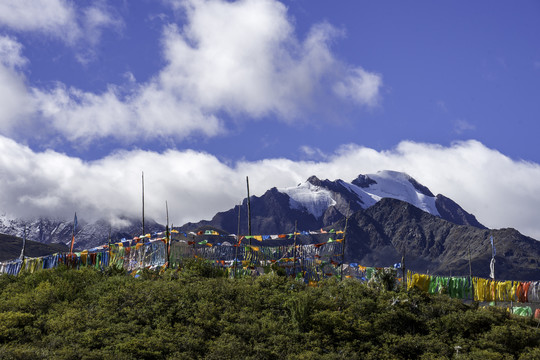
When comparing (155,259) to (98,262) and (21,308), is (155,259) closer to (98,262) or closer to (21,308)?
(98,262)

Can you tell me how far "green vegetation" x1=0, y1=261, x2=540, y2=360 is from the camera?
1898cm

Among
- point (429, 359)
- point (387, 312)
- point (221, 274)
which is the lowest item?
point (429, 359)

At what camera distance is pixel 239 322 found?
21.3 metres

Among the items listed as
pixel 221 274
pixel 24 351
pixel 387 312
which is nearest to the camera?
pixel 24 351

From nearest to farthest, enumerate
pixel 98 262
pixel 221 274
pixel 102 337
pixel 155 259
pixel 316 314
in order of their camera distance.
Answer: pixel 102 337
pixel 316 314
pixel 221 274
pixel 155 259
pixel 98 262

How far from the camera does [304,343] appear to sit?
66.0 feet

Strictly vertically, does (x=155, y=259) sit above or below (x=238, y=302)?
above

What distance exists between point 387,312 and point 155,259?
17357 millimetres

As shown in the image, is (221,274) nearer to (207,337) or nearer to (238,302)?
(238,302)

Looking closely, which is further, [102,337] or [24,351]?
[102,337]

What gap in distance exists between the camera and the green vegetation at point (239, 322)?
62.3 ft

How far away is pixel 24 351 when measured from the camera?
57.6 feet

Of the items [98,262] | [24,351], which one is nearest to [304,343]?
[24,351]

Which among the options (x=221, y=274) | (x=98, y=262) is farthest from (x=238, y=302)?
(x=98, y=262)
